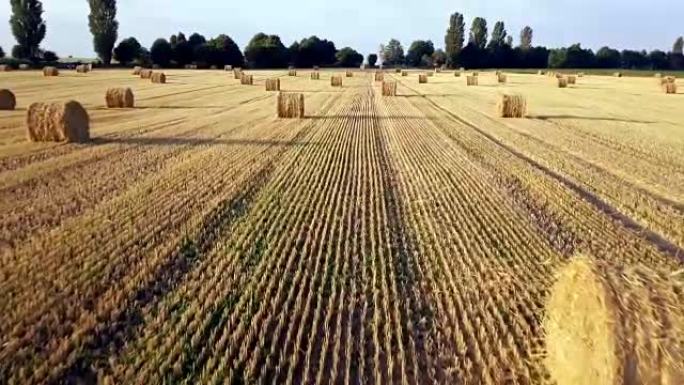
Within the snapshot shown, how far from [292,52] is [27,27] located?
159 feet

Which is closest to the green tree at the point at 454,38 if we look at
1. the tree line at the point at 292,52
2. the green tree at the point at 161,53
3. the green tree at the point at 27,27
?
the tree line at the point at 292,52

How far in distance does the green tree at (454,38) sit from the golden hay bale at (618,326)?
383ft

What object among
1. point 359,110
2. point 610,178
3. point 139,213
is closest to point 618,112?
point 359,110

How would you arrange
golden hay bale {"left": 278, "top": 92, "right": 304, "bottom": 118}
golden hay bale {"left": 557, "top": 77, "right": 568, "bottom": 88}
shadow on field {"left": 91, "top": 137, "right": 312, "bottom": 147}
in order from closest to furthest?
shadow on field {"left": 91, "top": 137, "right": 312, "bottom": 147}
golden hay bale {"left": 278, "top": 92, "right": 304, "bottom": 118}
golden hay bale {"left": 557, "top": 77, "right": 568, "bottom": 88}

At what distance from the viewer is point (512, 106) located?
23.7 m

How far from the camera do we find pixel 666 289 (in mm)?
3637

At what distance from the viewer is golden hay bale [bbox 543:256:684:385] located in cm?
337

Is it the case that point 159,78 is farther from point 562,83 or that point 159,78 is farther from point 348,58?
point 348,58

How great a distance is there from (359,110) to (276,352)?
2121 centimetres

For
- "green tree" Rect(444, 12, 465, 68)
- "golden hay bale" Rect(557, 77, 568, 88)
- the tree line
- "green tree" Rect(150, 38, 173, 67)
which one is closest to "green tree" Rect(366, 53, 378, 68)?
the tree line

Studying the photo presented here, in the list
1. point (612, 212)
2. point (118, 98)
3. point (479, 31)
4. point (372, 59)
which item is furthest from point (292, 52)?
point (612, 212)

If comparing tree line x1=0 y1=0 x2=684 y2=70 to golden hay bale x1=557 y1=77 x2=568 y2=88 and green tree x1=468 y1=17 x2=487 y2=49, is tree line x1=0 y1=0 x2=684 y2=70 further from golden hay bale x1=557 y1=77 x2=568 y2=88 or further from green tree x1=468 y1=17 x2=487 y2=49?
golden hay bale x1=557 y1=77 x2=568 y2=88

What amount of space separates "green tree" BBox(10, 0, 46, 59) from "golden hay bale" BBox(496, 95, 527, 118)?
81019 mm

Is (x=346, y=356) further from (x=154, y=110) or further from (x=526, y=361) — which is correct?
(x=154, y=110)
